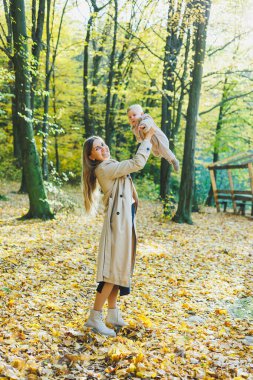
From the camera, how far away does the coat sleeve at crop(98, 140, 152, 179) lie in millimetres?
3422

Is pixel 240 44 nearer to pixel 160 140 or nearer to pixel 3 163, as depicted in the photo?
pixel 3 163

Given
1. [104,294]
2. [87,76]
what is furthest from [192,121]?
[104,294]

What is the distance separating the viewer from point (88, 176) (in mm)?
3738

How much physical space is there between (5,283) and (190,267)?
11.3 feet

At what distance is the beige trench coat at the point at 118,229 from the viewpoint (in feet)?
11.3

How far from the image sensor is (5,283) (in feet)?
16.4

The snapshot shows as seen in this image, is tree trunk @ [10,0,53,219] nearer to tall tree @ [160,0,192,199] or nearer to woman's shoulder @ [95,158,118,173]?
tall tree @ [160,0,192,199]

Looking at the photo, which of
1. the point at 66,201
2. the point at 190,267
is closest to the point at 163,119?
the point at 66,201

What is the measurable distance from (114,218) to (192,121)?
27.0ft

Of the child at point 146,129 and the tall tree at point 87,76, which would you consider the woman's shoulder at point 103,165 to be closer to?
the child at point 146,129

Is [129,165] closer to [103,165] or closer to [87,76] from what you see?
[103,165]

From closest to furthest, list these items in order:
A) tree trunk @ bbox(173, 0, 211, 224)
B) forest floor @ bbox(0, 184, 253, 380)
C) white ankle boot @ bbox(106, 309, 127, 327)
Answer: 1. forest floor @ bbox(0, 184, 253, 380)
2. white ankle boot @ bbox(106, 309, 127, 327)
3. tree trunk @ bbox(173, 0, 211, 224)

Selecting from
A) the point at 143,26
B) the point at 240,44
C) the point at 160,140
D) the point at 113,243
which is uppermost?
the point at 240,44

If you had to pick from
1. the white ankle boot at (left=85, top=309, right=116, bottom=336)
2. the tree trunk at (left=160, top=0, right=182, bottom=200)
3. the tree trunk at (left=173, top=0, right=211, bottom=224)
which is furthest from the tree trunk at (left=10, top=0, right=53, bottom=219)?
the white ankle boot at (left=85, top=309, right=116, bottom=336)
